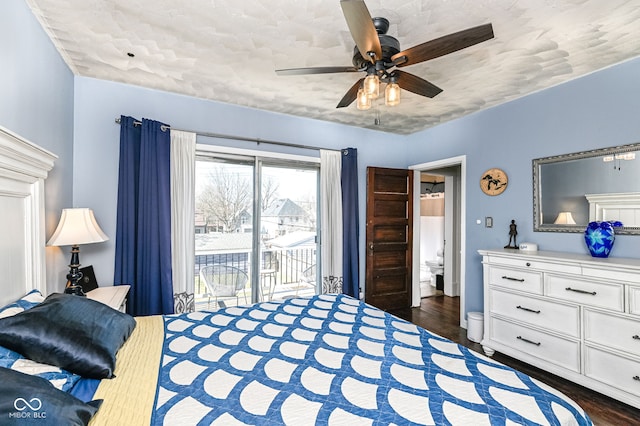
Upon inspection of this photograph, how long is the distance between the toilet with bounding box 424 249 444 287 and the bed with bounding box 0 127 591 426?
4442 mm

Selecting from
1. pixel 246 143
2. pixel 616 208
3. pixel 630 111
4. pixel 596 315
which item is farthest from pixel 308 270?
pixel 630 111

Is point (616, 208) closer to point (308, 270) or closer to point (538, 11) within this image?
point (538, 11)

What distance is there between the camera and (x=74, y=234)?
7.25 ft

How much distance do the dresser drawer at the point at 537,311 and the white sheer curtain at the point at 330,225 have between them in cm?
180

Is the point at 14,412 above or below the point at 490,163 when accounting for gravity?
below

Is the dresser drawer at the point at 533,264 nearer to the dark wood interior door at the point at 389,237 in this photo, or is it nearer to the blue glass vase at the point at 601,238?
the blue glass vase at the point at 601,238

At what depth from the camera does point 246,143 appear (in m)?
3.61

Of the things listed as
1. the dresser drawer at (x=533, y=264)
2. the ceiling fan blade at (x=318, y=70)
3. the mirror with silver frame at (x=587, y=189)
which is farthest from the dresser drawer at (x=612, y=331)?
the ceiling fan blade at (x=318, y=70)

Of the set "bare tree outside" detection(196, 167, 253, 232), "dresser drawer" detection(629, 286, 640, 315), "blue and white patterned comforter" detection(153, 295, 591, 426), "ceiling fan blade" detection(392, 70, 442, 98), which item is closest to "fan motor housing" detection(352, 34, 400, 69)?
"ceiling fan blade" detection(392, 70, 442, 98)

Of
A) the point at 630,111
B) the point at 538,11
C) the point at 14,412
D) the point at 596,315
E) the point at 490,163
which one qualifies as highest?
the point at 538,11

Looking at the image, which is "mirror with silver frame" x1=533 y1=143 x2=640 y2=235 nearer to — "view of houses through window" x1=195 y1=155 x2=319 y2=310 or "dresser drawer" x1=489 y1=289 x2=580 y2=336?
"dresser drawer" x1=489 y1=289 x2=580 y2=336

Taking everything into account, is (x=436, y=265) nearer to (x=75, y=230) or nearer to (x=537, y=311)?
(x=537, y=311)

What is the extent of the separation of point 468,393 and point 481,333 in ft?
8.50

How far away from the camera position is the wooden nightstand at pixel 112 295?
226 cm
